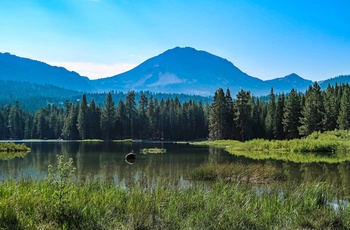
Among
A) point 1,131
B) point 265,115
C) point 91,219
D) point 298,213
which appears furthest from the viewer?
point 1,131

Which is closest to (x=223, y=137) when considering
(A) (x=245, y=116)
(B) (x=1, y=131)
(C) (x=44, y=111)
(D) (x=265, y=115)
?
(A) (x=245, y=116)

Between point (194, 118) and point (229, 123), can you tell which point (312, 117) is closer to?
point (229, 123)

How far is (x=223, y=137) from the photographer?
102062 millimetres

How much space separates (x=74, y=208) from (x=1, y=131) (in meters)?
156

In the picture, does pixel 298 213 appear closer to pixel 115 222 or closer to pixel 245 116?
pixel 115 222

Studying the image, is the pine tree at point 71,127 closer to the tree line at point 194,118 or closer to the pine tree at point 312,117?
the tree line at point 194,118

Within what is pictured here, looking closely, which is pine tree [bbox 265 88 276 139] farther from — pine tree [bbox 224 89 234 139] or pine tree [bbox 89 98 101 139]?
pine tree [bbox 89 98 101 139]

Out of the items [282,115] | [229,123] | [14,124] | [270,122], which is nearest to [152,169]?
[229,123]

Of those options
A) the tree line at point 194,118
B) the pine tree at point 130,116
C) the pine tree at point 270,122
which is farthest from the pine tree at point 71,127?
the pine tree at point 270,122

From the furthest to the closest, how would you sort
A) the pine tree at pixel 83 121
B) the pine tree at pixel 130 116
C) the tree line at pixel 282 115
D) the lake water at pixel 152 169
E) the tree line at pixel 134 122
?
1. the pine tree at pixel 130 116
2. the pine tree at pixel 83 121
3. the tree line at pixel 134 122
4. the tree line at pixel 282 115
5. the lake water at pixel 152 169

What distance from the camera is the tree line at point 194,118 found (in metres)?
85.1

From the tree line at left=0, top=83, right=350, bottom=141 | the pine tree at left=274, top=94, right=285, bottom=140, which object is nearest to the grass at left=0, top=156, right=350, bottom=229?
the tree line at left=0, top=83, right=350, bottom=141

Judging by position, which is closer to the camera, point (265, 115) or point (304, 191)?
point (304, 191)

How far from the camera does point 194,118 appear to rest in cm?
12838
